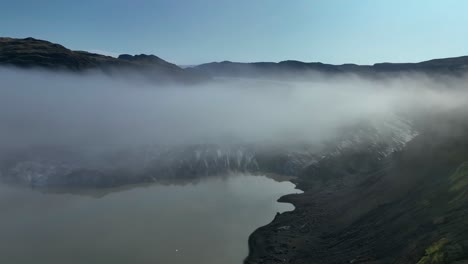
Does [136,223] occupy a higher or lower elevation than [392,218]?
lower

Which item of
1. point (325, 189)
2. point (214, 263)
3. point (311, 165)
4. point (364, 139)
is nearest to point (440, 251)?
point (214, 263)

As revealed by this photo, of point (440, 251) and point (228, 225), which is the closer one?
point (440, 251)

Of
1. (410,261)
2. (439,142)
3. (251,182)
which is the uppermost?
(439,142)

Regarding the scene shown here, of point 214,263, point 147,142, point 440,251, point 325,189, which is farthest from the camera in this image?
point 147,142

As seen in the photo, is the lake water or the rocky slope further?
the lake water

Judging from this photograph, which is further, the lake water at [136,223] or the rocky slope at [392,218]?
the lake water at [136,223]

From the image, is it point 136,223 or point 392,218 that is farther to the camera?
point 136,223

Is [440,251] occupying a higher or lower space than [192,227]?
higher

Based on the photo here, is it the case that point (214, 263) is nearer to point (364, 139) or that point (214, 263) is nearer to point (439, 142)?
→ point (439, 142)
